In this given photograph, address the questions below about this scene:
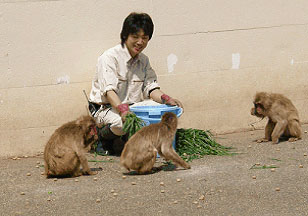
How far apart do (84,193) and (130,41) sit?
8.07 feet

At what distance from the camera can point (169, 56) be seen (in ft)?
28.6

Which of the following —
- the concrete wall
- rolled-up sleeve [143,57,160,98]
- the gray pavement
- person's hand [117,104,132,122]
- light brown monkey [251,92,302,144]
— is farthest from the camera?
light brown monkey [251,92,302,144]

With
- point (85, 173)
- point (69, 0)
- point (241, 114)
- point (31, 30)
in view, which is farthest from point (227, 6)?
point (85, 173)

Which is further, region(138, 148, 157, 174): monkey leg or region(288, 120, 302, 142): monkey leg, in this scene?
region(288, 120, 302, 142): monkey leg

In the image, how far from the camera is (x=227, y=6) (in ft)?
29.4

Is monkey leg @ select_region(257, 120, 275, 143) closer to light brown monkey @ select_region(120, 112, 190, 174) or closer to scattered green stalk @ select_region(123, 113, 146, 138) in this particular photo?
light brown monkey @ select_region(120, 112, 190, 174)

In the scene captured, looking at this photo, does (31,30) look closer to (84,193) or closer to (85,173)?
(85,173)

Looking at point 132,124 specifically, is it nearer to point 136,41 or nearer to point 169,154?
point 169,154

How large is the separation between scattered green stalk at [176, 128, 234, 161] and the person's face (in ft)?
4.63

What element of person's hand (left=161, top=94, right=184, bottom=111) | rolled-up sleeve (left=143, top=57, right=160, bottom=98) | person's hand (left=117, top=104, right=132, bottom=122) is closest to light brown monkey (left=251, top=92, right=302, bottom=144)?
person's hand (left=161, top=94, right=184, bottom=111)

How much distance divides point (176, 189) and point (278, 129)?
2717mm

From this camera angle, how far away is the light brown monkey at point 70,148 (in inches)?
262

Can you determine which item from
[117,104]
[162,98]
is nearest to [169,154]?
[117,104]

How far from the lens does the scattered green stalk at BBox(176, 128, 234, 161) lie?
7.78 meters
